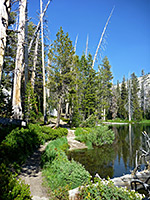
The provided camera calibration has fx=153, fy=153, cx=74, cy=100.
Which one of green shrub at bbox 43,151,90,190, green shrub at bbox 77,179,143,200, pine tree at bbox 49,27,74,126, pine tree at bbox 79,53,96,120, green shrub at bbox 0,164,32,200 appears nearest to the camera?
green shrub at bbox 0,164,32,200

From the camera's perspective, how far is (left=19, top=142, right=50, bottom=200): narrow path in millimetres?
4220

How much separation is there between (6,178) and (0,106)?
768cm

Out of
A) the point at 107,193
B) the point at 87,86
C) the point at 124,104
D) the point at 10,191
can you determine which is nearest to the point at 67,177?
the point at 107,193

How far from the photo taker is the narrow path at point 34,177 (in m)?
4.22

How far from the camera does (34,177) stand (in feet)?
17.2

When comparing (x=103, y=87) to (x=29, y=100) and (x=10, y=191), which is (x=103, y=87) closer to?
(x=29, y=100)

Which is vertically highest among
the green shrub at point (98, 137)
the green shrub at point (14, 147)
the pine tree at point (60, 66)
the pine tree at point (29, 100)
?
the pine tree at point (60, 66)

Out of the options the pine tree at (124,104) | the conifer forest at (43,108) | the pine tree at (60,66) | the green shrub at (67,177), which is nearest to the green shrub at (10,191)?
the conifer forest at (43,108)

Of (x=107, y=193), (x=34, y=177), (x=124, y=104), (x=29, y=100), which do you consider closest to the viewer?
(x=107, y=193)

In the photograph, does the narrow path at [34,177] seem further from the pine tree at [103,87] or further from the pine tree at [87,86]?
the pine tree at [103,87]

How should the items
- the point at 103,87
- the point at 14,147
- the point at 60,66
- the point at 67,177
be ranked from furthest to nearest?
the point at 103,87 → the point at 60,66 → the point at 14,147 → the point at 67,177

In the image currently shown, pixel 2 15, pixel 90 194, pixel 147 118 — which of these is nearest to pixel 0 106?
pixel 2 15

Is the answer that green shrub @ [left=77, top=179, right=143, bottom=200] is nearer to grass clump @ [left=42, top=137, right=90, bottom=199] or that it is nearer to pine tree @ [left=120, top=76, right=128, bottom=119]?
grass clump @ [left=42, top=137, right=90, bottom=199]

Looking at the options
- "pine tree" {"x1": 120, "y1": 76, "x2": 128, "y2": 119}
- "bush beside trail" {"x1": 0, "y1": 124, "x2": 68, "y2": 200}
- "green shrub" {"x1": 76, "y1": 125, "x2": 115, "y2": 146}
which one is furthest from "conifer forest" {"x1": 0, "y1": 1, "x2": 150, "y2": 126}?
"pine tree" {"x1": 120, "y1": 76, "x2": 128, "y2": 119}
